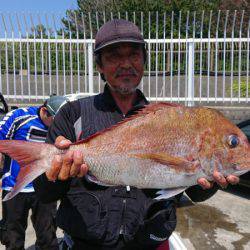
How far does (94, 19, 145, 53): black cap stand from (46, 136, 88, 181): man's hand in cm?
60

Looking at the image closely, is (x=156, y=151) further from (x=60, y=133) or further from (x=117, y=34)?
(x=117, y=34)

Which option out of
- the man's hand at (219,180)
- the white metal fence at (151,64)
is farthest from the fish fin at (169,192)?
the white metal fence at (151,64)

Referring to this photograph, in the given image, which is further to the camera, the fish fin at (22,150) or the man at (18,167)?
the man at (18,167)

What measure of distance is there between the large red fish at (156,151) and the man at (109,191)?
0.39 feet

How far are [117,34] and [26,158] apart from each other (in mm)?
800

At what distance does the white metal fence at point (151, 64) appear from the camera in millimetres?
10109

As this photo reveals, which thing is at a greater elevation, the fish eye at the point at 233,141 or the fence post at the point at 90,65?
the fence post at the point at 90,65

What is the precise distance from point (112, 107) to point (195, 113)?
49 cm

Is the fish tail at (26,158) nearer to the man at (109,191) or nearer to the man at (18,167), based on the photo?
the man at (109,191)

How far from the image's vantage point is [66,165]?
2.02 meters

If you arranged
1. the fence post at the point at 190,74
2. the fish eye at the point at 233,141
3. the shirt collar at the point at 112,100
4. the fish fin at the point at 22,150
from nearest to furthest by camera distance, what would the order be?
the fish fin at the point at 22,150
the fish eye at the point at 233,141
the shirt collar at the point at 112,100
the fence post at the point at 190,74

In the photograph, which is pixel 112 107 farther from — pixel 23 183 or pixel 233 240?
pixel 233 240

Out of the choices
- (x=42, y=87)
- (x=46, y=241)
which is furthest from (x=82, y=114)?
(x=42, y=87)

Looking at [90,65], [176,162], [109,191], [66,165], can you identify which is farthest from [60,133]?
[90,65]
